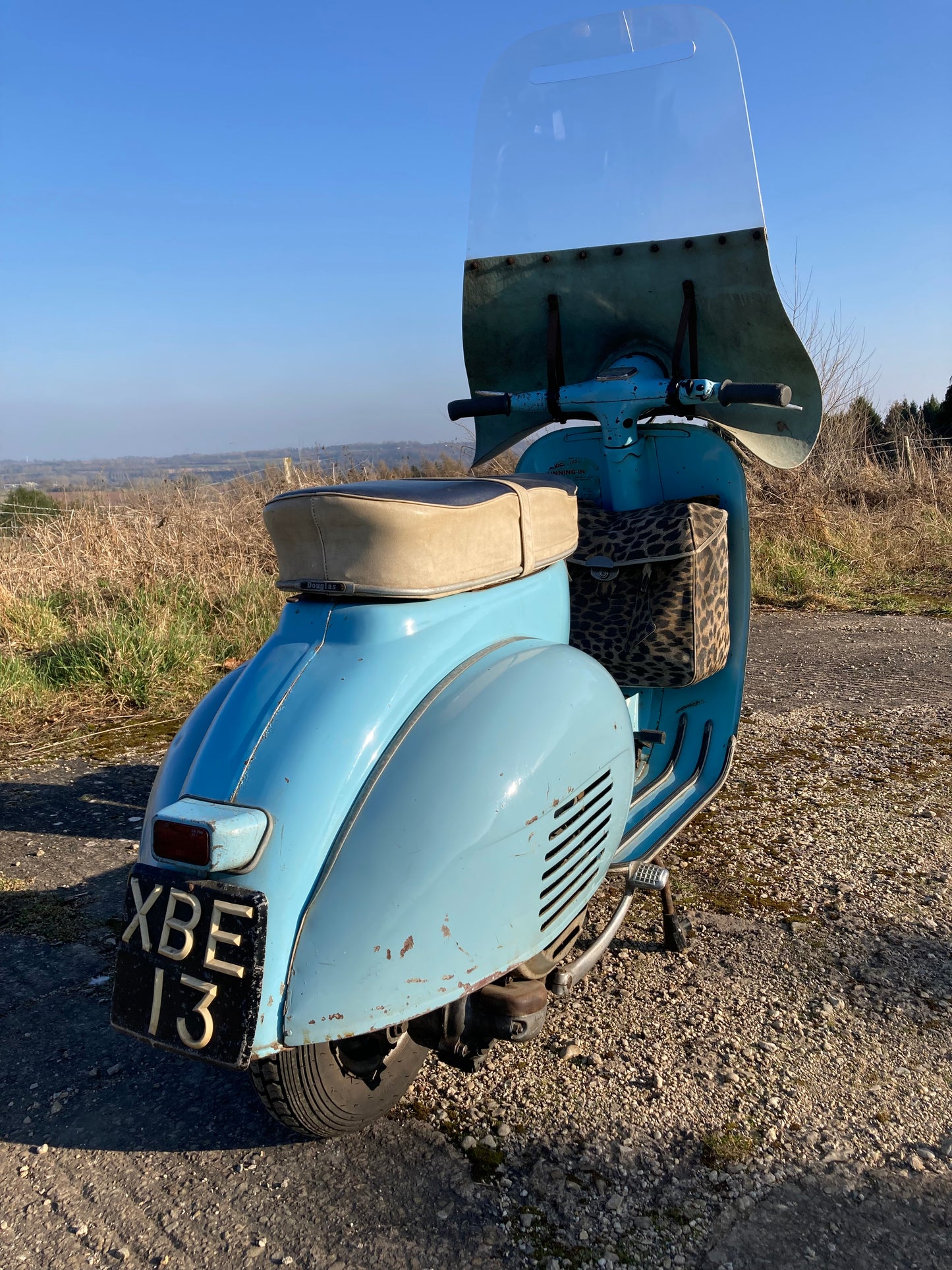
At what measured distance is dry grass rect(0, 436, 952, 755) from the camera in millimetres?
4594

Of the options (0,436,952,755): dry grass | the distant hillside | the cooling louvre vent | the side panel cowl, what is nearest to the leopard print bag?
the cooling louvre vent

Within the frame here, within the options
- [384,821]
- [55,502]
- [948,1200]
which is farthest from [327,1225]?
[55,502]

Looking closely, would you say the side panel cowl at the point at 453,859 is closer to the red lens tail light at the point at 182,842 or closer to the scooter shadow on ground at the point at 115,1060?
the red lens tail light at the point at 182,842

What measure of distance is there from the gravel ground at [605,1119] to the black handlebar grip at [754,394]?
1326mm

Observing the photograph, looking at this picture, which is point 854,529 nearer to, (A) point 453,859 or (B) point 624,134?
(B) point 624,134

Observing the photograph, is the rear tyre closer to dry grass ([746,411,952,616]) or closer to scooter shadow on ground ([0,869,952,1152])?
scooter shadow on ground ([0,869,952,1152])

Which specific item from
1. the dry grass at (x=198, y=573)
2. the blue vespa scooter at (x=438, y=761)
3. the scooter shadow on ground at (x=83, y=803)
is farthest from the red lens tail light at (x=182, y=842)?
the dry grass at (x=198, y=573)

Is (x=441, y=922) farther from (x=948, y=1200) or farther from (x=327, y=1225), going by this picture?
(x=948, y=1200)

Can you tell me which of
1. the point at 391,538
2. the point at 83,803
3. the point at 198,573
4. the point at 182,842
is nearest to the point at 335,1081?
the point at 182,842

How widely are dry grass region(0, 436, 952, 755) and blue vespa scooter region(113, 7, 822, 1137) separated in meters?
2.85

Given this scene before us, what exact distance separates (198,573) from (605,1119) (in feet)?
15.7

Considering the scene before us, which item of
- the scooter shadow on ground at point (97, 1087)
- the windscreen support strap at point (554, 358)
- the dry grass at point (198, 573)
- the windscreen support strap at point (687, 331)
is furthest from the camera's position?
the dry grass at point (198, 573)

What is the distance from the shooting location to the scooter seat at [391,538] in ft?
4.97

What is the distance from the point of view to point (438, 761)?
142cm
